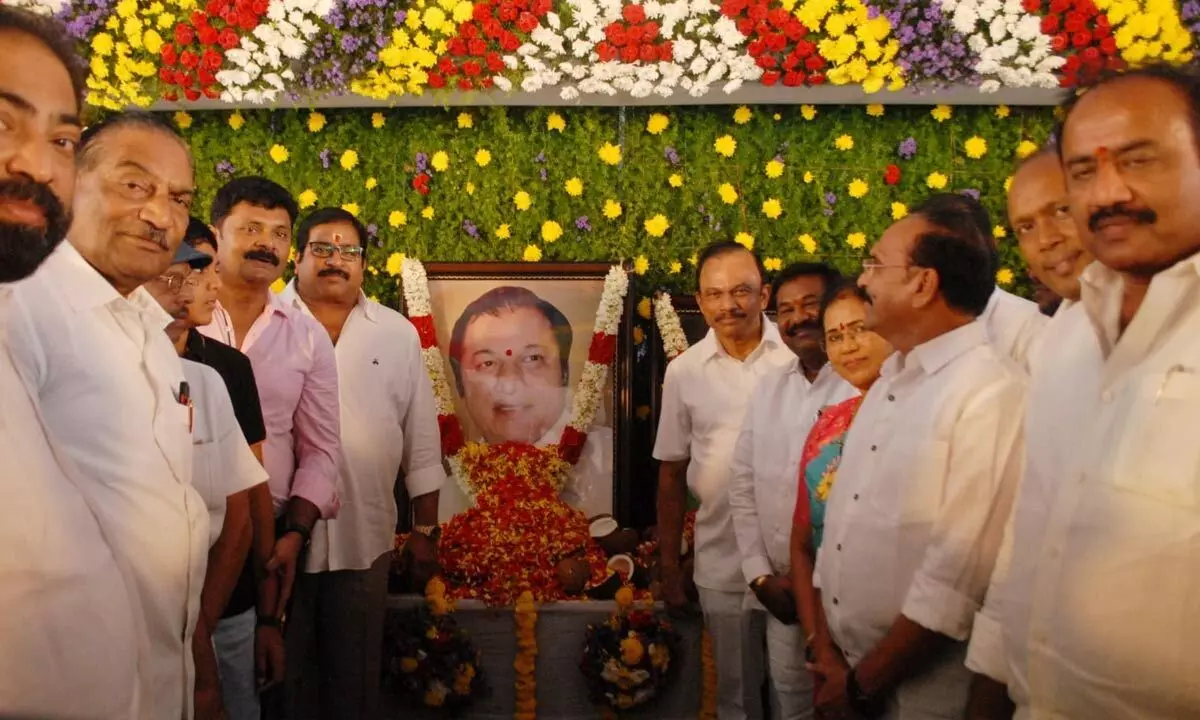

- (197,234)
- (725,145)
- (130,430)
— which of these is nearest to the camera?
(130,430)

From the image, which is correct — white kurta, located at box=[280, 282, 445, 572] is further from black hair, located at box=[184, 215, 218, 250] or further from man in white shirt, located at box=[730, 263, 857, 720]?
man in white shirt, located at box=[730, 263, 857, 720]

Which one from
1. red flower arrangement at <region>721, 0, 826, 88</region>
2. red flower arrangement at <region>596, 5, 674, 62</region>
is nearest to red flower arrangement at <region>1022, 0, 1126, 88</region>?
red flower arrangement at <region>721, 0, 826, 88</region>

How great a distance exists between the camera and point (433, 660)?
3.84 meters

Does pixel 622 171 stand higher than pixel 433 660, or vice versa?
pixel 622 171

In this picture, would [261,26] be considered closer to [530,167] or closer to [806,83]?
[530,167]

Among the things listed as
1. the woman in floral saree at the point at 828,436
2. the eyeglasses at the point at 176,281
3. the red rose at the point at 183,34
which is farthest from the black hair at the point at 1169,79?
the red rose at the point at 183,34

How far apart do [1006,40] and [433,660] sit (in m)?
3.95

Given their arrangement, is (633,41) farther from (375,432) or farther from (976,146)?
(375,432)

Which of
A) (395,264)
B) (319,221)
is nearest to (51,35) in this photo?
(319,221)

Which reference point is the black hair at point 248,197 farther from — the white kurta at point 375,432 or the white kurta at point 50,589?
the white kurta at point 50,589

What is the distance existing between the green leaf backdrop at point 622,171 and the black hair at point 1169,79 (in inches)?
129

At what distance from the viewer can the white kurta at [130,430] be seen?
148 centimetres

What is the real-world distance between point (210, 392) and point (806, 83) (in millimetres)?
3368

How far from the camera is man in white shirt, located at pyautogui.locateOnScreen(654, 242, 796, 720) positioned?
3.57m
